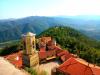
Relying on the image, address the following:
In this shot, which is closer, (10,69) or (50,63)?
(10,69)

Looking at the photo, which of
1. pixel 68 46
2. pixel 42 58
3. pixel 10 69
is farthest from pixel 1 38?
pixel 10 69

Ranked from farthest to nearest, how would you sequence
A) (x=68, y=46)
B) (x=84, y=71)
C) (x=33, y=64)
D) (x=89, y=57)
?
(x=68, y=46)
(x=89, y=57)
(x=33, y=64)
(x=84, y=71)


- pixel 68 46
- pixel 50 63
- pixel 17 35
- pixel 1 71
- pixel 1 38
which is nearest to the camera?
pixel 1 71

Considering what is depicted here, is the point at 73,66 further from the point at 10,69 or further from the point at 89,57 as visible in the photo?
the point at 89,57

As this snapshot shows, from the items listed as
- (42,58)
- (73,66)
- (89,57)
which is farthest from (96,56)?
(73,66)

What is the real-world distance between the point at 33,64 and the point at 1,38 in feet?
521

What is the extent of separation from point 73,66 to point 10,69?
1255 centimetres

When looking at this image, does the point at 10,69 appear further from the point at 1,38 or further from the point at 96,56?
the point at 1,38

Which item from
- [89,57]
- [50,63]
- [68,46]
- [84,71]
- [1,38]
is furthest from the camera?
[1,38]

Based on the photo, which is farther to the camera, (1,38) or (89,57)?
(1,38)

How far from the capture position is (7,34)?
19112 cm

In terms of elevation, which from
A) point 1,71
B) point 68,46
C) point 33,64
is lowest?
point 68,46

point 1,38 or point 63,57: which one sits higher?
point 63,57

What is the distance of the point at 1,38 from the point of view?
591ft
